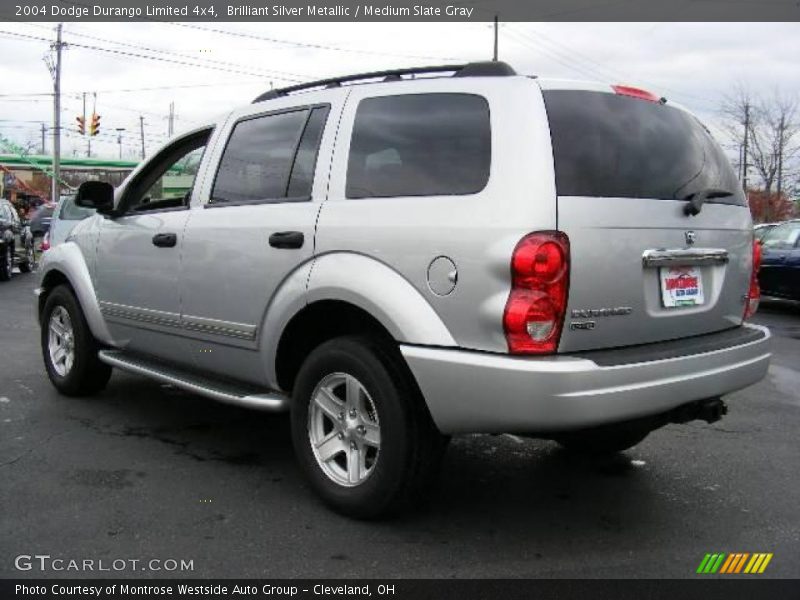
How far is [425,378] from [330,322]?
0.81m

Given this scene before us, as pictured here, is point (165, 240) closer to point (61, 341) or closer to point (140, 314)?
point (140, 314)

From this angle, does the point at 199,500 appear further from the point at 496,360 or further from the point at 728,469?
the point at 728,469

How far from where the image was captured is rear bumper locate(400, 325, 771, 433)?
2.84m

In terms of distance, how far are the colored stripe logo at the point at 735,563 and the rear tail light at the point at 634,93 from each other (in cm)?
201

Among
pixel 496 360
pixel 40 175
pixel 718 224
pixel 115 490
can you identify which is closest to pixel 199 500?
pixel 115 490

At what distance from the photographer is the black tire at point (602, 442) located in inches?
162

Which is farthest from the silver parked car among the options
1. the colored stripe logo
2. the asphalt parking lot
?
the colored stripe logo

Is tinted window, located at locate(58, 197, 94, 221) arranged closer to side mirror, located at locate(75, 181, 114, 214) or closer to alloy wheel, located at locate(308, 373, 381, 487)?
side mirror, located at locate(75, 181, 114, 214)

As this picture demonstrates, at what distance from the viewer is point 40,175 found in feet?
236

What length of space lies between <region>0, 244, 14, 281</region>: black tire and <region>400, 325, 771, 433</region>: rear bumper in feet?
48.1

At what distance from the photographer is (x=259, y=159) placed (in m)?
4.12

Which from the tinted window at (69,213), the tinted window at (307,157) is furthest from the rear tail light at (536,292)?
the tinted window at (69,213)

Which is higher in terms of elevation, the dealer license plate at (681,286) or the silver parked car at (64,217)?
the silver parked car at (64,217)

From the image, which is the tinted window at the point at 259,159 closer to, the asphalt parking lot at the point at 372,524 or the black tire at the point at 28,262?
the asphalt parking lot at the point at 372,524
